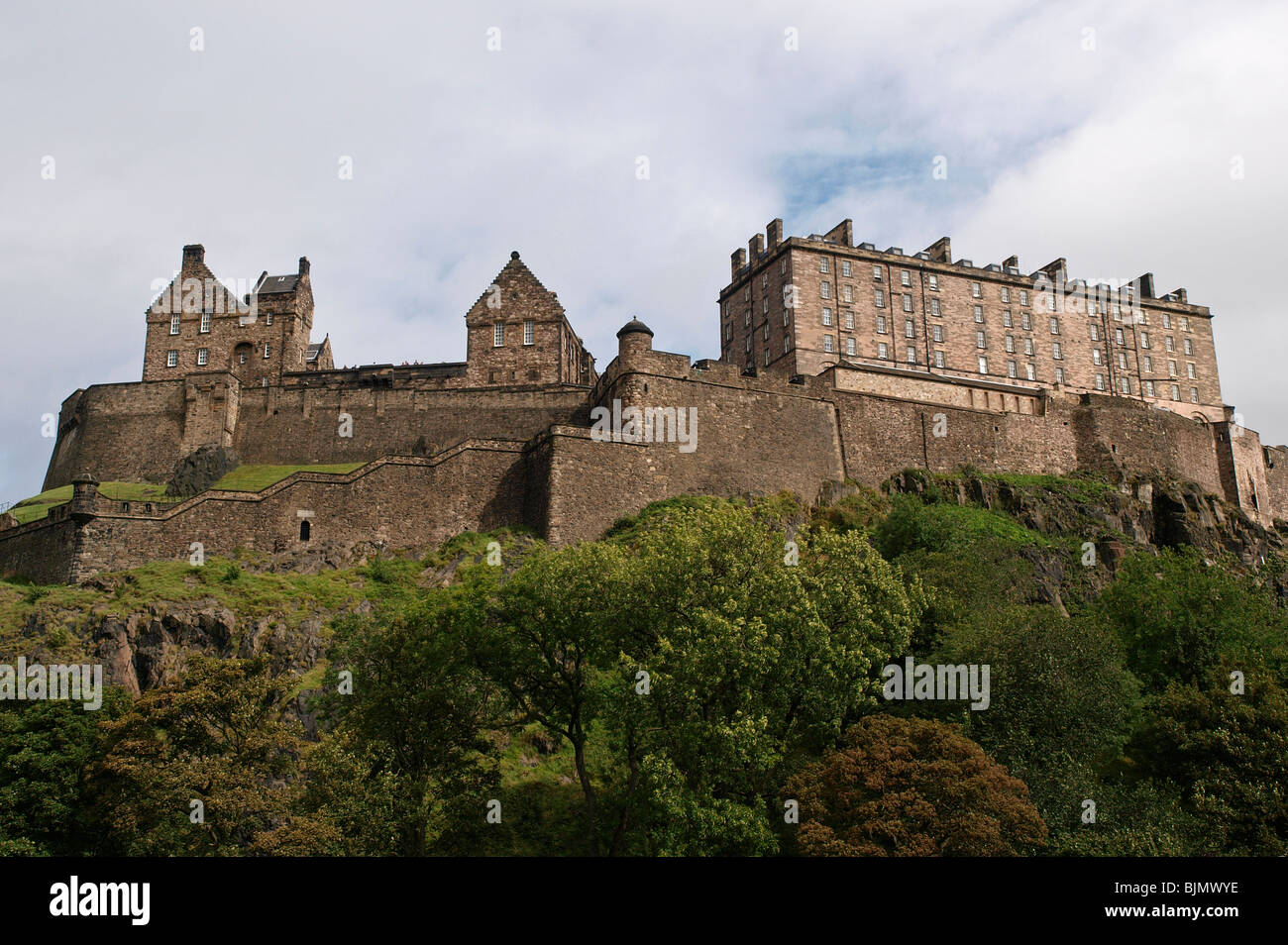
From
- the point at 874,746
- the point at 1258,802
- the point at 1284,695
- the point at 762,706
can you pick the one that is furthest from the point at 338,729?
the point at 1284,695

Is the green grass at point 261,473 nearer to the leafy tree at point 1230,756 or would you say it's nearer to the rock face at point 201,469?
the rock face at point 201,469

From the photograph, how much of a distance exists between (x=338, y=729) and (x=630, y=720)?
786 cm

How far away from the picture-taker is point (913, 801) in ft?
84.5

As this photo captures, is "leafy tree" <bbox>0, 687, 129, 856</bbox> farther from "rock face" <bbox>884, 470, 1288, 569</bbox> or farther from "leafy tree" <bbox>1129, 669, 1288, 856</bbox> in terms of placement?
"rock face" <bbox>884, 470, 1288, 569</bbox>

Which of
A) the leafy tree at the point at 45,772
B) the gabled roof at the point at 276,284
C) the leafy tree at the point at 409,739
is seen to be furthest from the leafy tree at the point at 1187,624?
the gabled roof at the point at 276,284

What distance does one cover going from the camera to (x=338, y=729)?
2942 cm

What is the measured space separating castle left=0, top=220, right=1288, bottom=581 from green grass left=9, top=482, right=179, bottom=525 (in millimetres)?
1534

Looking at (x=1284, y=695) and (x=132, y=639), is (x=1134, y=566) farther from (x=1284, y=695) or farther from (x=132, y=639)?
(x=132, y=639)

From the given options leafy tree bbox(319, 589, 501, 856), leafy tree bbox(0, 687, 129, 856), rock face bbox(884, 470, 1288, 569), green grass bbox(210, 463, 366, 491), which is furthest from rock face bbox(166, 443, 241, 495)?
rock face bbox(884, 470, 1288, 569)

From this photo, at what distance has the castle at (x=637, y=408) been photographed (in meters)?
47.9

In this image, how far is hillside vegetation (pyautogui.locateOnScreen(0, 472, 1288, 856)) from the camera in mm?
26625

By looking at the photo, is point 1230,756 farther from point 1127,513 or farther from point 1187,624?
point 1127,513

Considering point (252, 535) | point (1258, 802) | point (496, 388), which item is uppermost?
point (496, 388)

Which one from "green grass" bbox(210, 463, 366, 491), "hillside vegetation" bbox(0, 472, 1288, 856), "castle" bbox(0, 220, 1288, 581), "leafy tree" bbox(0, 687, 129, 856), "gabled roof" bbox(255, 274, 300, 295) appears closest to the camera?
"hillside vegetation" bbox(0, 472, 1288, 856)
